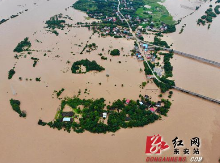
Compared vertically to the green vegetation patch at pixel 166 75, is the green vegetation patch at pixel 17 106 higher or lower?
lower

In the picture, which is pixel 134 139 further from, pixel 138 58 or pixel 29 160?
pixel 138 58

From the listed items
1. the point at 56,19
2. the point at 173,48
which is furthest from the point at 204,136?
the point at 56,19

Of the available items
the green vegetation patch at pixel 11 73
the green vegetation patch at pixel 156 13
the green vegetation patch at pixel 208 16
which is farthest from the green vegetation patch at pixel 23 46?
the green vegetation patch at pixel 208 16

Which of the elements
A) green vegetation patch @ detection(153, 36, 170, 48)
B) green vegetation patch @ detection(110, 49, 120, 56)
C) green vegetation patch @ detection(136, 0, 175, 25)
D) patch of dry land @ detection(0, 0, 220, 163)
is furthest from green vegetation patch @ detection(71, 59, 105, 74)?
green vegetation patch @ detection(136, 0, 175, 25)

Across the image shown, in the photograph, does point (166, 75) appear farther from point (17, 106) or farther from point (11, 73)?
point (11, 73)

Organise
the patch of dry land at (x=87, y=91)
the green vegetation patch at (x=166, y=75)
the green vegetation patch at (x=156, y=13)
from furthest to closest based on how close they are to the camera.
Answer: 1. the green vegetation patch at (x=156, y=13)
2. the green vegetation patch at (x=166, y=75)
3. the patch of dry land at (x=87, y=91)

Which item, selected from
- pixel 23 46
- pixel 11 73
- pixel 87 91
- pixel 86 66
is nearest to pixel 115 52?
pixel 86 66

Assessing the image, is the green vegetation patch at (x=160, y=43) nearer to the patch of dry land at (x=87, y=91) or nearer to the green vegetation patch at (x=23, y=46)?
the patch of dry land at (x=87, y=91)
